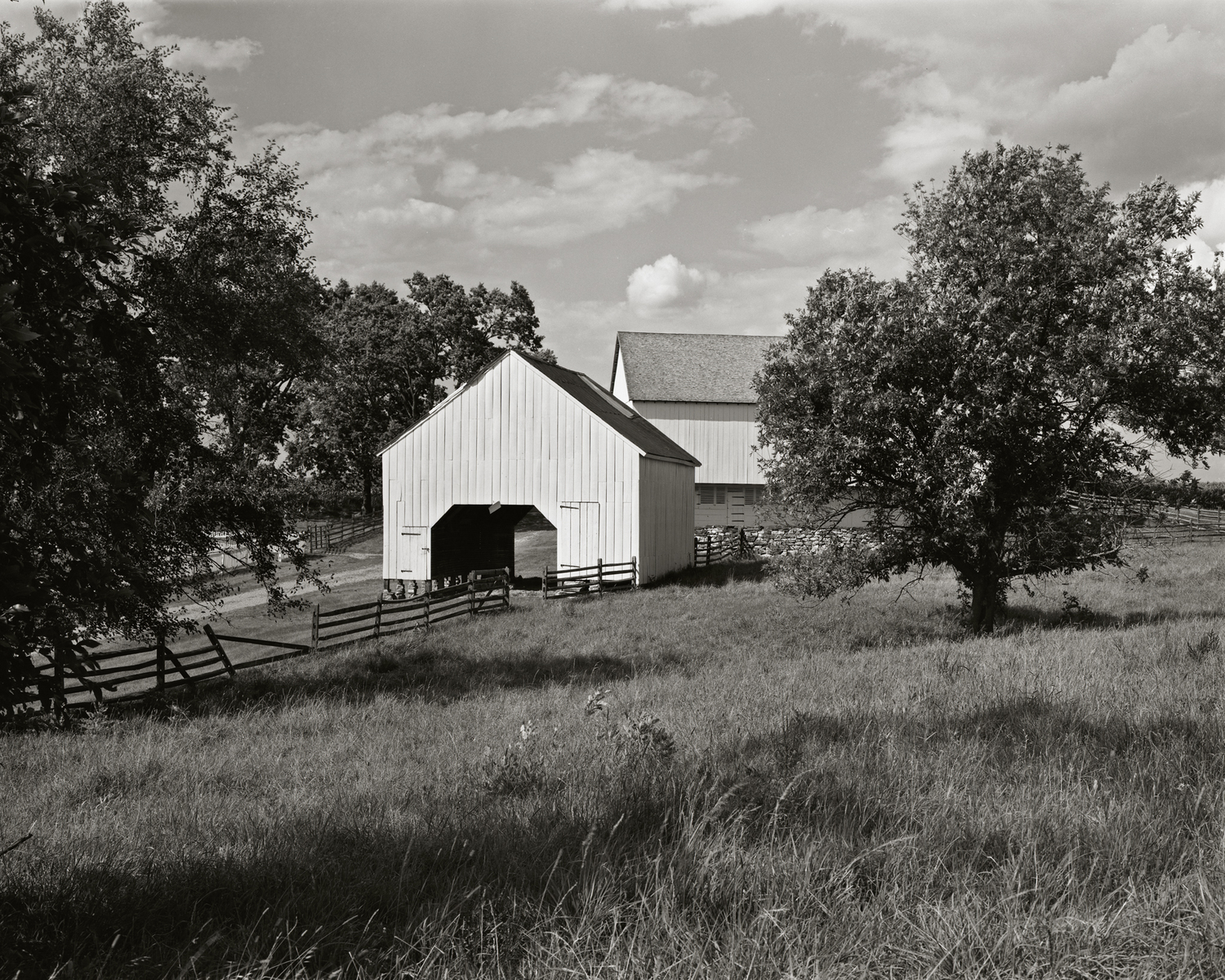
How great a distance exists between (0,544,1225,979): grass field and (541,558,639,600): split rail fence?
1872 centimetres

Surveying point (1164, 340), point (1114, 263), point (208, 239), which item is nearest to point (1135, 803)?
point (1164, 340)

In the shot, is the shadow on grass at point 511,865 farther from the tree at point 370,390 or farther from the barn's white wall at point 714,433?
the tree at point 370,390

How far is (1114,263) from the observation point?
14.9 metres

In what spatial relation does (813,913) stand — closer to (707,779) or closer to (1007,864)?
(1007,864)

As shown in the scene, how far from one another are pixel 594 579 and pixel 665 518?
437cm

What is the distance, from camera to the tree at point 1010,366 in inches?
574

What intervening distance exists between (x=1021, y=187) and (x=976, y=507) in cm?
550

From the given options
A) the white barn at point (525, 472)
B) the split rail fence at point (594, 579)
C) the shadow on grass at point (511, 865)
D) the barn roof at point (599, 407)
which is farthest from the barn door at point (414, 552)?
the shadow on grass at point (511, 865)

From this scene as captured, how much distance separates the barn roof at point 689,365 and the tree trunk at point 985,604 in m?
28.4

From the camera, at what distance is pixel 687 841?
3.67 meters

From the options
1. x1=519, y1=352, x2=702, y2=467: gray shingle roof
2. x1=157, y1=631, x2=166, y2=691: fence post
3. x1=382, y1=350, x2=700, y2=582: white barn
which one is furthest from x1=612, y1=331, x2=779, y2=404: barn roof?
x1=157, y1=631, x2=166, y2=691: fence post

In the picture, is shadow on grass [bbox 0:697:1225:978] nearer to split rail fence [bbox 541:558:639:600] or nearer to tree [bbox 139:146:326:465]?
tree [bbox 139:146:326:465]

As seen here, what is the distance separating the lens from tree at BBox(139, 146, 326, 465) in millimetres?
13781

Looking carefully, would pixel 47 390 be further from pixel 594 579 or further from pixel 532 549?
pixel 532 549
